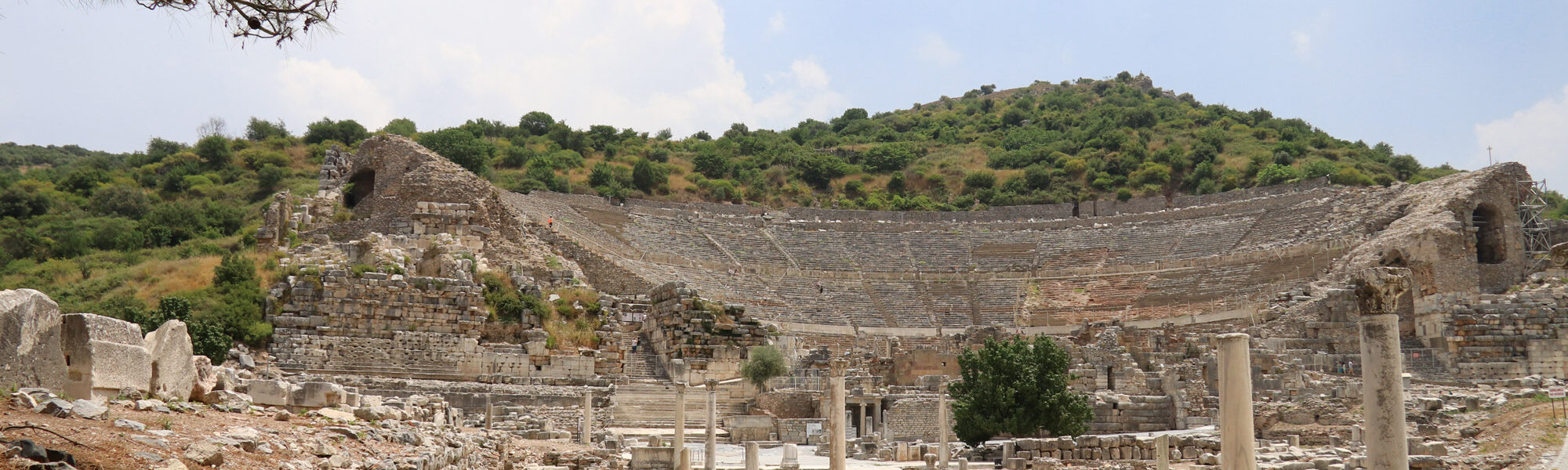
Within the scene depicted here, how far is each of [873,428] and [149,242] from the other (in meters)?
24.3

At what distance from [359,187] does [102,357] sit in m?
29.4

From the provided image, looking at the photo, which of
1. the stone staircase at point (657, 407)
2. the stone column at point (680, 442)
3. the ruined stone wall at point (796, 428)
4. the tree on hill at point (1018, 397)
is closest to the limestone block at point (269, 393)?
A: the stone column at point (680, 442)

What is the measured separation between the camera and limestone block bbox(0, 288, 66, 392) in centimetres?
771

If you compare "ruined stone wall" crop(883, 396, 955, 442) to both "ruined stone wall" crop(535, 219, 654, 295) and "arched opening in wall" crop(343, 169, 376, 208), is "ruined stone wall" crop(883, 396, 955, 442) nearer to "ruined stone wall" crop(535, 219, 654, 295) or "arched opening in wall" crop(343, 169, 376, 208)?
"ruined stone wall" crop(535, 219, 654, 295)

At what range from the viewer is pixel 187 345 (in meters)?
10.5

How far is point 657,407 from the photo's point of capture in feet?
74.3

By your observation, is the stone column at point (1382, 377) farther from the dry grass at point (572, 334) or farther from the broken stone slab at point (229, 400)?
the dry grass at point (572, 334)

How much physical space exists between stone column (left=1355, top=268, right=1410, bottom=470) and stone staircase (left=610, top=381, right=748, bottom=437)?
14180 millimetres

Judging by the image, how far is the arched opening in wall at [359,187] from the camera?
36188mm

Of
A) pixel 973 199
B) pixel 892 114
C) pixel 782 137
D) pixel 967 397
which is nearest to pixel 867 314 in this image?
pixel 967 397

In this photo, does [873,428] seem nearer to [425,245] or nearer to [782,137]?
[425,245]

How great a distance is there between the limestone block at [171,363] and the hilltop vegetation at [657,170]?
10.7 m

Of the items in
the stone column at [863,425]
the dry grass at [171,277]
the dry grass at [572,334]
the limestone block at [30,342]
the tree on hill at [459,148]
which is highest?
the tree on hill at [459,148]

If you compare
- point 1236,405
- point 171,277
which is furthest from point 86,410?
point 171,277
